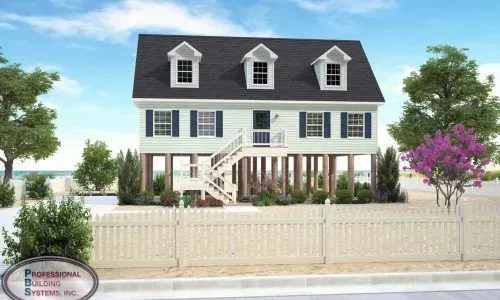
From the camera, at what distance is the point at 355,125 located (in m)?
33.2

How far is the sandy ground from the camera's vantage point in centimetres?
1043

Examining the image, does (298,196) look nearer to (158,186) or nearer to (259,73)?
(259,73)

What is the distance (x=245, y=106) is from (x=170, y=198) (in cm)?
698

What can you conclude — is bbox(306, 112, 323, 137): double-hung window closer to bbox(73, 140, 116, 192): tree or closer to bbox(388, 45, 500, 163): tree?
bbox(388, 45, 500, 163): tree

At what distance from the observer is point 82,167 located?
134ft

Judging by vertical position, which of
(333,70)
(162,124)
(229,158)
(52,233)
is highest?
(333,70)

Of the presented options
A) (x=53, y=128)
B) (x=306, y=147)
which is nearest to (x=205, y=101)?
(x=306, y=147)

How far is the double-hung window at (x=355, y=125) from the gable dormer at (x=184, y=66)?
9379mm

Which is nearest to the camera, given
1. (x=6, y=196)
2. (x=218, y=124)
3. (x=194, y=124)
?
(x=6, y=196)

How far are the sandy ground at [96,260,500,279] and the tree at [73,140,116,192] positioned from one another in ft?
102

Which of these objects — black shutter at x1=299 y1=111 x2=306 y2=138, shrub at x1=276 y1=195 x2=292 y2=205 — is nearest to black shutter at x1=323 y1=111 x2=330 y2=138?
black shutter at x1=299 y1=111 x2=306 y2=138

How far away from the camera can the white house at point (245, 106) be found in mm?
31297

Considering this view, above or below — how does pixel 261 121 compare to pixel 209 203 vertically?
above

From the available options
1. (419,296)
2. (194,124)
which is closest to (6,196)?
(194,124)
